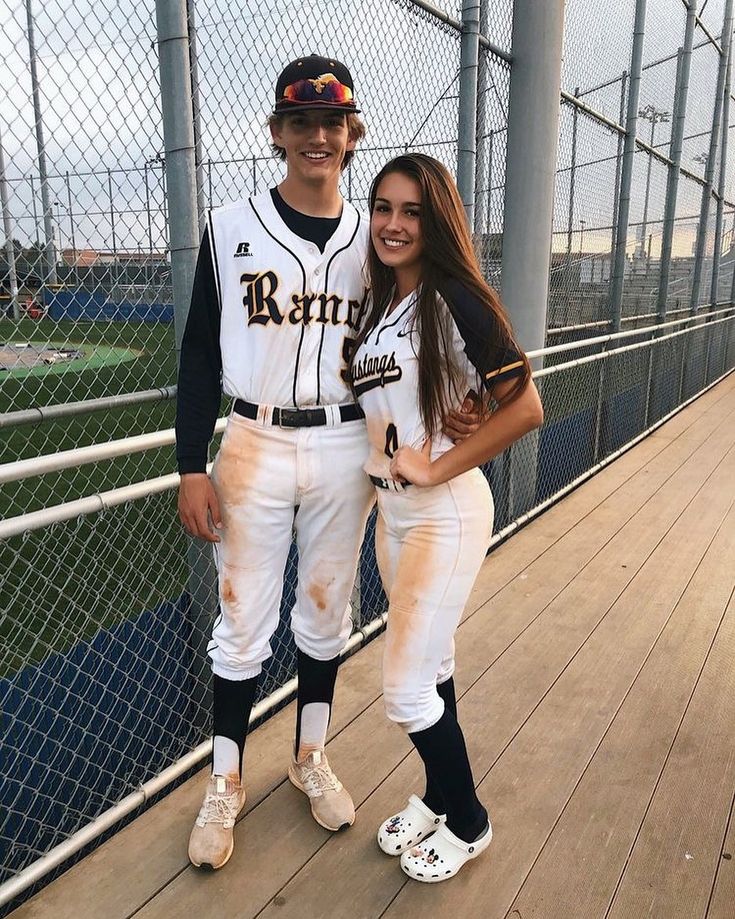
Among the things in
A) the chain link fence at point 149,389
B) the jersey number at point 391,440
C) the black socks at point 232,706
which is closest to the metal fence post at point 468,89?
the chain link fence at point 149,389

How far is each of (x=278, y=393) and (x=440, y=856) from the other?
3.96 feet

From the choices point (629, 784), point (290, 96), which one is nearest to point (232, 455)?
point (290, 96)

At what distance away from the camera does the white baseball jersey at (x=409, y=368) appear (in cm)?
153

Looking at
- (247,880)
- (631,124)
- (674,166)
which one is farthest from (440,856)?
(674,166)

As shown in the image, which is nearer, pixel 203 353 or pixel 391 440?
pixel 391 440

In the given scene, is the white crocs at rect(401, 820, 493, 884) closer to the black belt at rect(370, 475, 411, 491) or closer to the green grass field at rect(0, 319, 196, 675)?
the black belt at rect(370, 475, 411, 491)

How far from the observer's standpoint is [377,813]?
6.84ft

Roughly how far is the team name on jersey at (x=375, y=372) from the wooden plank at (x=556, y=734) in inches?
48.4

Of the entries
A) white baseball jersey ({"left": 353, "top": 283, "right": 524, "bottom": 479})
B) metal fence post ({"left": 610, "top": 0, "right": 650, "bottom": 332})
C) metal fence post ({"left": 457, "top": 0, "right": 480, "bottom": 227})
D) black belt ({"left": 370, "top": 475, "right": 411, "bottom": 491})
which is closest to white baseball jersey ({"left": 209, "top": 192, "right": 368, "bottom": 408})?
white baseball jersey ({"left": 353, "top": 283, "right": 524, "bottom": 479})

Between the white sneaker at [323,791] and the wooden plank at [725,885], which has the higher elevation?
A: the white sneaker at [323,791]

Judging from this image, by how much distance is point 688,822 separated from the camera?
6.72 feet

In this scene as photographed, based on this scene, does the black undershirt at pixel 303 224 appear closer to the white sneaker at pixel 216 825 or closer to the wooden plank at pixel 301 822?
the white sneaker at pixel 216 825

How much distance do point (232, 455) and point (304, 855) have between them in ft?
3.45

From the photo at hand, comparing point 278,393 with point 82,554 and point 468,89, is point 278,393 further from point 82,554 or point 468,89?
point 468,89
